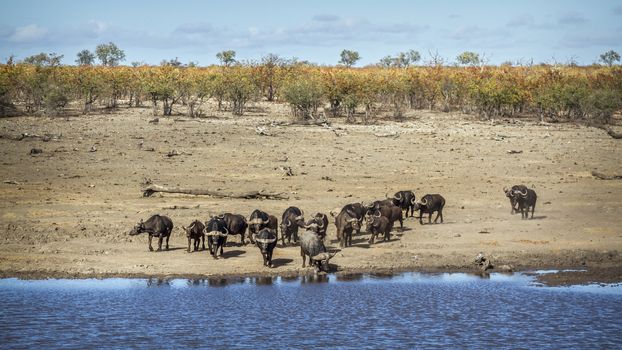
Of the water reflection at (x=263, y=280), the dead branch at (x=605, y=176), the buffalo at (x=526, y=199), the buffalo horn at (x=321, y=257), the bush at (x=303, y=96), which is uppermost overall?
the bush at (x=303, y=96)

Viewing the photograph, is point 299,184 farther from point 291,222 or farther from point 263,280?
point 263,280

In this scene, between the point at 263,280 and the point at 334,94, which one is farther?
the point at 334,94

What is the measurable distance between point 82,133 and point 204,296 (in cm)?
2548

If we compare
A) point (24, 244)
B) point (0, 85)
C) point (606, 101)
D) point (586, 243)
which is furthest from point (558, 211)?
point (0, 85)

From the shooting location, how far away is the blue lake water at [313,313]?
18156 millimetres

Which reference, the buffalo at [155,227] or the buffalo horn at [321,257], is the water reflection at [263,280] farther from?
the buffalo at [155,227]

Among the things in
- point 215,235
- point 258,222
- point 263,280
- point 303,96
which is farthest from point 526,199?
point 303,96

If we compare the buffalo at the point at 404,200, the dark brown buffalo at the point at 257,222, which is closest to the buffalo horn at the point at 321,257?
the dark brown buffalo at the point at 257,222

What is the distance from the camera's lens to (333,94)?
2138 inches

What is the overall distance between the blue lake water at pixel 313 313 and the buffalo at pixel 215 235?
199 centimetres

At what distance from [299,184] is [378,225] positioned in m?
9.15

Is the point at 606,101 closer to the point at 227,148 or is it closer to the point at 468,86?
the point at 468,86

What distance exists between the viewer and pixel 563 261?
25891 millimetres

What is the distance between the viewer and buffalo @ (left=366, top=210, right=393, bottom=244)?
1069 inches
